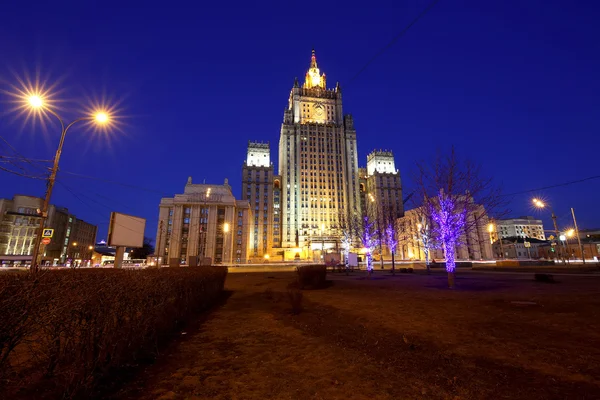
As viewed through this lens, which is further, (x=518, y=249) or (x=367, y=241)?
(x=518, y=249)

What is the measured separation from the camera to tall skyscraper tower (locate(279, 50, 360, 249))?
10944cm

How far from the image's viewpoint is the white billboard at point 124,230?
2072 cm

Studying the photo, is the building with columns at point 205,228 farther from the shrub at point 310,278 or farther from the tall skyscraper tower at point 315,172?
the shrub at point 310,278

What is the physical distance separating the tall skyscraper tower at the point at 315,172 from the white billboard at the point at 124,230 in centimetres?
8085

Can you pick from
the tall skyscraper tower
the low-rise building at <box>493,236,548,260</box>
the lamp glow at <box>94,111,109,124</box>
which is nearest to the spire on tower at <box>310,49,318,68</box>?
the tall skyscraper tower

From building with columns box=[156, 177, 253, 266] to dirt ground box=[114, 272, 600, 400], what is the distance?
78.0m

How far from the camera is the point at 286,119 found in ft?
414

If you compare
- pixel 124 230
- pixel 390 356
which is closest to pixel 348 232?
pixel 124 230

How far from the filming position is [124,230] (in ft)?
72.3

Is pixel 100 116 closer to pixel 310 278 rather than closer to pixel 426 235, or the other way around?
pixel 310 278

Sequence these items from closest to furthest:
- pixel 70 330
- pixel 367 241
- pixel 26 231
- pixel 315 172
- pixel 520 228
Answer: pixel 70 330 < pixel 367 241 < pixel 26 231 < pixel 315 172 < pixel 520 228

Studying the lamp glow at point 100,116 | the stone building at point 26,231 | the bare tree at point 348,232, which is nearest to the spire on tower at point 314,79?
the bare tree at point 348,232

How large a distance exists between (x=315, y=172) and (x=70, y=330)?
114 metres

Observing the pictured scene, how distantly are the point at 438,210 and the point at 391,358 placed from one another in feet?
51.4
